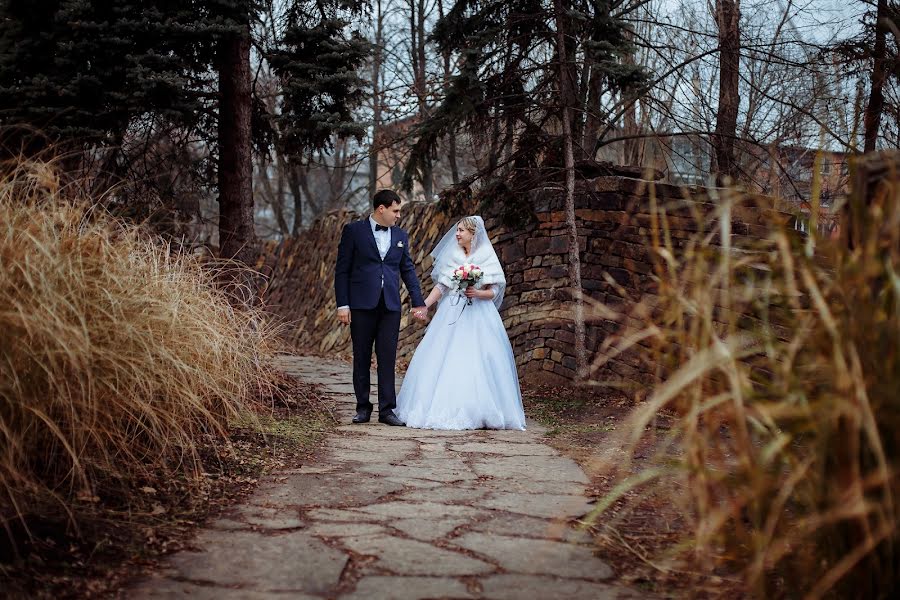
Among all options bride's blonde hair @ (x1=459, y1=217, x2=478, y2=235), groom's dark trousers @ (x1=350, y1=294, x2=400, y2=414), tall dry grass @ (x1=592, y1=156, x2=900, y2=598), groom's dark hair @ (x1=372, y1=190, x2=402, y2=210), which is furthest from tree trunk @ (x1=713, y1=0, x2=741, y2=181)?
tall dry grass @ (x1=592, y1=156, x2=900, y2=598)

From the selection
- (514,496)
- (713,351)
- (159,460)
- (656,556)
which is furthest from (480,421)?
(713,351)

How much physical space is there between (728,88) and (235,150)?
5.28 m

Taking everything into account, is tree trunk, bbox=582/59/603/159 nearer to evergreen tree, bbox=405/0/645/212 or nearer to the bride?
evergreen tree, bbox=405/0/645/212

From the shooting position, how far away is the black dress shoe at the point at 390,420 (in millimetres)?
6449

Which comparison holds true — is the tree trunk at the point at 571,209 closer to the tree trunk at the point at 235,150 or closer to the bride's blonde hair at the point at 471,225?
the bride's blonde hair at the point at 471,225

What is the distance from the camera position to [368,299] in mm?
6387

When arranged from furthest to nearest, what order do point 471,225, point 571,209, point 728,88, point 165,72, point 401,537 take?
point 728,88 → point 571,209 → point 165,72 → point 471,225 → point 401,537

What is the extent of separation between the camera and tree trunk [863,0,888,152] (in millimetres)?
8305

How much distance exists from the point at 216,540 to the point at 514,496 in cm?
139

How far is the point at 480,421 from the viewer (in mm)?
6520

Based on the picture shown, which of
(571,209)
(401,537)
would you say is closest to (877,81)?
(571,209)

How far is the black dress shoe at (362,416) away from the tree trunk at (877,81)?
566cm

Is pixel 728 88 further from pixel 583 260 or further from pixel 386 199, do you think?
pixel 386 199

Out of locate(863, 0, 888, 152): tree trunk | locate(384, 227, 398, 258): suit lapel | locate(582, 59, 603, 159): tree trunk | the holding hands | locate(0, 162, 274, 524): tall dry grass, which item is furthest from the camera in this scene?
locate(582, 59, 603, 159): tree trunk
